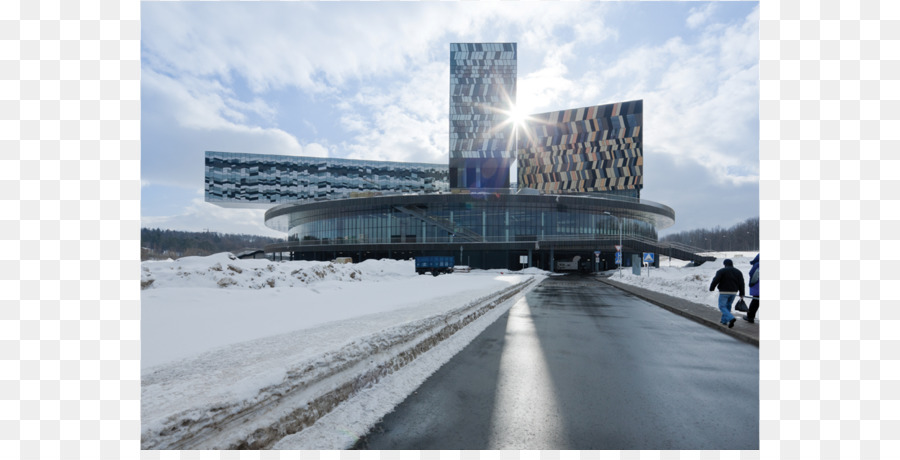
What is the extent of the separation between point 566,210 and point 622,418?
209 feet

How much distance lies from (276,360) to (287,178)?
105923 mm

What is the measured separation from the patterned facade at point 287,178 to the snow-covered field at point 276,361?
8883cm

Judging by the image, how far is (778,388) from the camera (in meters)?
4.12

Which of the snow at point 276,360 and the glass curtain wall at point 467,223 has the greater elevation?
the glass curtain wall at point 467,223

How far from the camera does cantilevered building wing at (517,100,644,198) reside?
94.2 meters

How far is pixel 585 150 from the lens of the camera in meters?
98.0

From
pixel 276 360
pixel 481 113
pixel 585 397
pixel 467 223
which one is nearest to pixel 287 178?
pixel 481 113

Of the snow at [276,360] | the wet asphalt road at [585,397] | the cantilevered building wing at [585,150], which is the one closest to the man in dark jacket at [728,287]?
the wet asphalt road at [585,397]

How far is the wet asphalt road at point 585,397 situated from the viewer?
3512 millimetres

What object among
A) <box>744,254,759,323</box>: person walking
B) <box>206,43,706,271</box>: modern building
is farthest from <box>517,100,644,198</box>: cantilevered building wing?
<box>744,254,759,323</box>: person walking

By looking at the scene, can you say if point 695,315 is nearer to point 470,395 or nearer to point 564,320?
point 564,320

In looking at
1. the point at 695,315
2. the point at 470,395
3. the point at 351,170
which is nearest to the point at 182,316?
the point at 470,395

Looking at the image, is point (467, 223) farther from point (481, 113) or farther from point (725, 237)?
point (725, 237)

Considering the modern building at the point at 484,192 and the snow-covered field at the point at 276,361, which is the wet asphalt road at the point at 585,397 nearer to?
the snow-covered field at the point at 276,361
